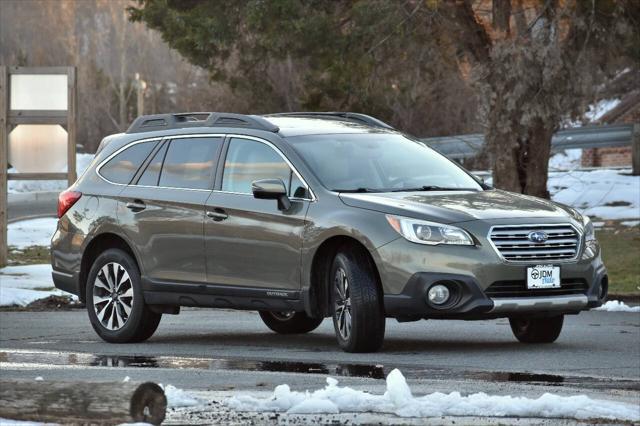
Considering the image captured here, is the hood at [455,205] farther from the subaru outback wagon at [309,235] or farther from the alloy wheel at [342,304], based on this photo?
the alloy wheel at [342,304]

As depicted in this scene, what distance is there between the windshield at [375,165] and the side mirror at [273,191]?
1.02 ft

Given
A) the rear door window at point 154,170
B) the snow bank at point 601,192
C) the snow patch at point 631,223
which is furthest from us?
the snow bank at point 601,192

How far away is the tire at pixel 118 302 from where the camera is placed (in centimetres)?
1295

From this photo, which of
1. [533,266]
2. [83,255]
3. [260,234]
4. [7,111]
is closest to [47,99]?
[7,111]

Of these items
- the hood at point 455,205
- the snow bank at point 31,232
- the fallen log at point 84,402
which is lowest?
the snow bank at point 31,232

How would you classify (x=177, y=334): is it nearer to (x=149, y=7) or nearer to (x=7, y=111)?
(x=7, y=111)

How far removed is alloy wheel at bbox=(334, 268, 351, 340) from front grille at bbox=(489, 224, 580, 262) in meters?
1.12

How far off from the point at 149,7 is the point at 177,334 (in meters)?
18.9

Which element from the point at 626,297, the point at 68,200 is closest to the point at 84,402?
the point at 68,200

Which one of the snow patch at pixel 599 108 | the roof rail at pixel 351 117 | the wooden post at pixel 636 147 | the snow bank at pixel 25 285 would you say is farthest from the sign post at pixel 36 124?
the snow patch at pixel 599 108

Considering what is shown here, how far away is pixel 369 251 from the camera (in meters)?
11.3

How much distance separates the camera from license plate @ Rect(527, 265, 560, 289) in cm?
1130

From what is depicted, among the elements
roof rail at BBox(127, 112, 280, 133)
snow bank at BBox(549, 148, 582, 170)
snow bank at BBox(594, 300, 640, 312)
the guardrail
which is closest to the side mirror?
roof rail at BBox(127, 112, 280, 133)

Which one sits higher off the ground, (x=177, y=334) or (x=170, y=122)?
(x=170, y=122)
